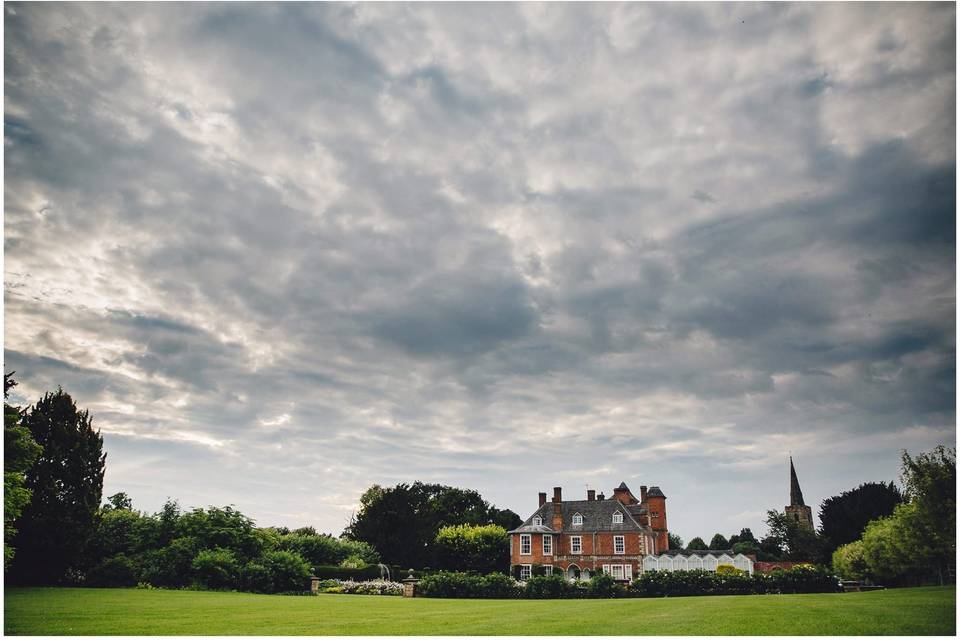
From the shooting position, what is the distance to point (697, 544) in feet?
353

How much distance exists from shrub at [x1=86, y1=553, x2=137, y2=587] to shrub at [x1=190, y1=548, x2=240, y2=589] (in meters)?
2.99

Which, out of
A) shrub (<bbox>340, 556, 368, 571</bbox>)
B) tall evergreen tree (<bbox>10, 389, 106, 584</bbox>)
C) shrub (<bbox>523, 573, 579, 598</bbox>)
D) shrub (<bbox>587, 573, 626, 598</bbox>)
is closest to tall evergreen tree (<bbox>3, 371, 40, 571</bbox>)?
tall evergreen tree (<bbox>10, 389, 106, 584</bbox>)

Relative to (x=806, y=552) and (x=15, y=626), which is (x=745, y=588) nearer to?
(x=15, y=626)

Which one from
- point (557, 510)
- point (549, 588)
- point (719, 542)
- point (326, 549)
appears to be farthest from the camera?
point (719, 542)

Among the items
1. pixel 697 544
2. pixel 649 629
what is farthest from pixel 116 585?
pixel 697 544

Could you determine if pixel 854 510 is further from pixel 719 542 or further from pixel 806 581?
pixel 719 542

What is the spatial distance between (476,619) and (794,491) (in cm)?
A: 9126

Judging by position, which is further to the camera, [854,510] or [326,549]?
[854,510]

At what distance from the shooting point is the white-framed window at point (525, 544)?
2184 inches

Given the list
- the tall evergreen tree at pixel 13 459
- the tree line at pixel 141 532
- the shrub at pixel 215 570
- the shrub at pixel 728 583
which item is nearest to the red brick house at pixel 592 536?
the tree line at pixel 141 532

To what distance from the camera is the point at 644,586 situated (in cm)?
2933

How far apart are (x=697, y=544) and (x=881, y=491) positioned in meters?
61.2

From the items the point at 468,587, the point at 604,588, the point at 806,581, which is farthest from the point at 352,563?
the point at 806,581

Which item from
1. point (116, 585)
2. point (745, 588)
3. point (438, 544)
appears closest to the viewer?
point (745, 588)
